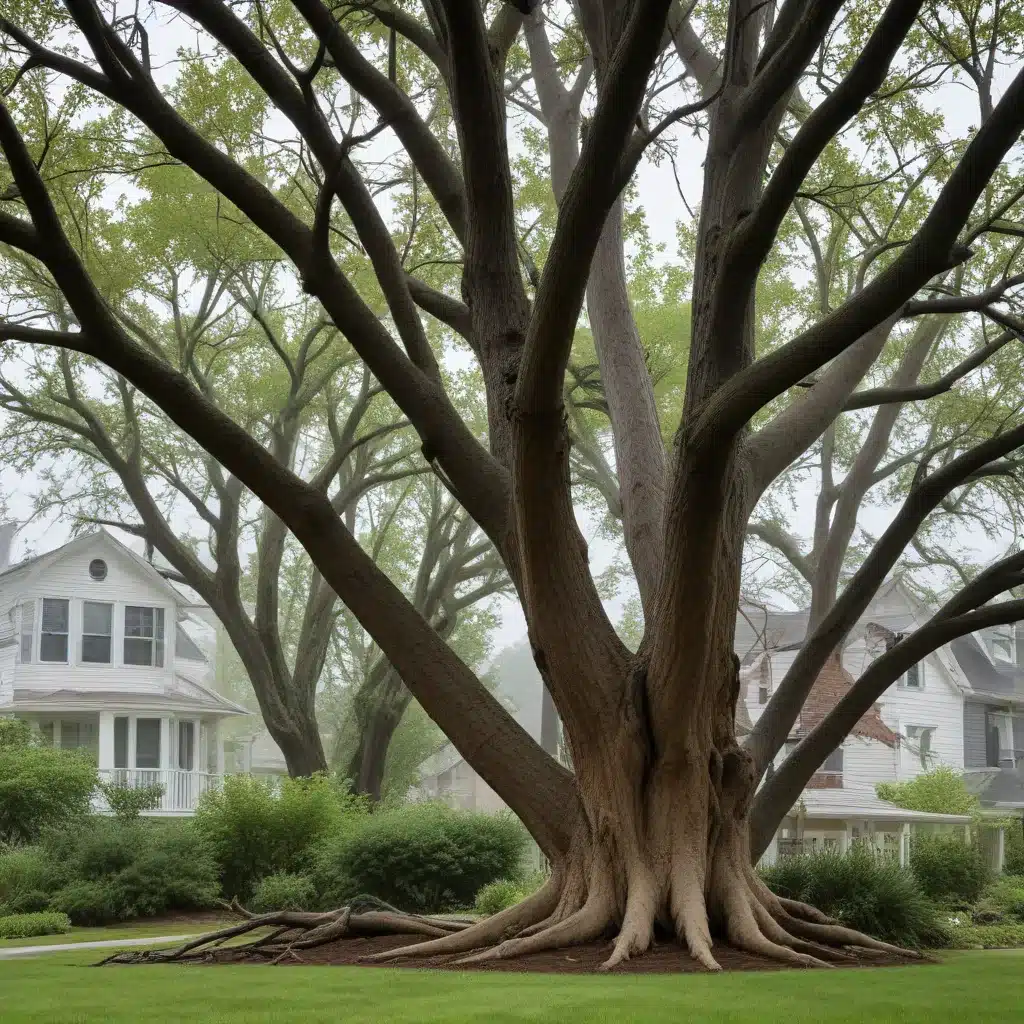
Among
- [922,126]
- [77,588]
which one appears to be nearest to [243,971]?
[922,126]

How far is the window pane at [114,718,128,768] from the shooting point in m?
31.2

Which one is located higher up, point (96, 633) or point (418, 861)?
point (96, 633)

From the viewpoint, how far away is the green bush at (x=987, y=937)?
12.9 metres

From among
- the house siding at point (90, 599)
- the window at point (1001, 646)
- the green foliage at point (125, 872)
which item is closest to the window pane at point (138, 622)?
the house siding at point (90, 599)

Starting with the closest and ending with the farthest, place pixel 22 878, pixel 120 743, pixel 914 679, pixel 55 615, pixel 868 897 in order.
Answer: pixel 868 897 → pixel 22 878 → pixel 120 743 → pixel 55 615 → pixel 914 679

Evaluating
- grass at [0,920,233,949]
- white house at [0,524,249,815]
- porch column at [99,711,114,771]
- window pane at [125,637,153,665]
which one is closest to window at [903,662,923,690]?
white house at [0,524,249,815]

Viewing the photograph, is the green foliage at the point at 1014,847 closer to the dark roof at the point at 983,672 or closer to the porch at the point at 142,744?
the dark roof at the point at 983,672

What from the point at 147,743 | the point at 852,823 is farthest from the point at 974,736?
the point at 147,743

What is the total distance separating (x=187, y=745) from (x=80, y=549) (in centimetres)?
602

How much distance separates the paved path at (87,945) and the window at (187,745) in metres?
20.2

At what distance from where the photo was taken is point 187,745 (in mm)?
33250

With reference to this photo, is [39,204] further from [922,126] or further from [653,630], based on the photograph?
[922,126]

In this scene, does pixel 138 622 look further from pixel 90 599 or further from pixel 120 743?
pixel 120 743

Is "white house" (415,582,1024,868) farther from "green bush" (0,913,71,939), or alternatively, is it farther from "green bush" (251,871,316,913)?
"green bush" (0,913,71,939)
